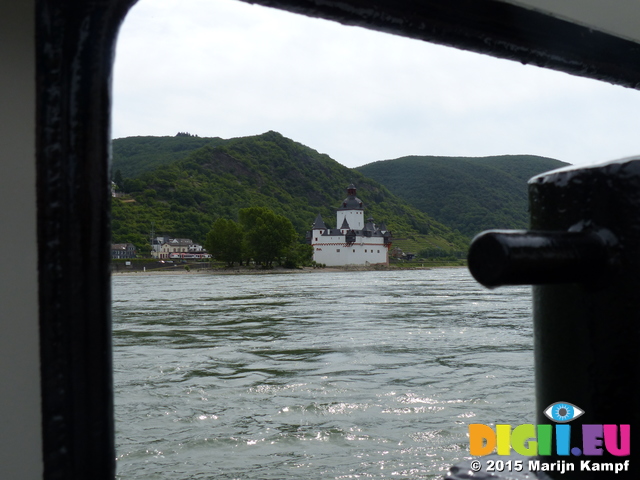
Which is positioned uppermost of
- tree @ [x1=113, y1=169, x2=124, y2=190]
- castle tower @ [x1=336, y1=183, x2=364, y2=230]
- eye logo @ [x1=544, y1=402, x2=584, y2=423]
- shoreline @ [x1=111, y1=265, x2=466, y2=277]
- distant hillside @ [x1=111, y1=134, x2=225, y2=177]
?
distant hillside @ [x1=111, y1=134, x2=225, y2=177]

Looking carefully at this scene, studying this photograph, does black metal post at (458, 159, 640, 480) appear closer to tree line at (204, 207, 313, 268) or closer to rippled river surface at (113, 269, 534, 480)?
rippled river surface at (113, 269, 534, 480)

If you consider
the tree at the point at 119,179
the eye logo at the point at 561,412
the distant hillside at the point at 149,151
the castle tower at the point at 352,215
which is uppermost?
the distant hillside at the point at 149,151

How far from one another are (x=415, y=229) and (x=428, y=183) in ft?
30.0

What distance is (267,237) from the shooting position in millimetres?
64375

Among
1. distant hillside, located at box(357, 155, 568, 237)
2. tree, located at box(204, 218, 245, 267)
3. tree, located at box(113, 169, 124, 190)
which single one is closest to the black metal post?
distant hillside, located at box(357, 155, 568, 237)

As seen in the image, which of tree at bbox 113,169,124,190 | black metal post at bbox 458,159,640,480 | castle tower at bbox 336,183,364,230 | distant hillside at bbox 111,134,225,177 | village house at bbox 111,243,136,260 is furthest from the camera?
distant hillside at bbox 111,134,225,177

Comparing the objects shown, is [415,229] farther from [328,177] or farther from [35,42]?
[35,42]

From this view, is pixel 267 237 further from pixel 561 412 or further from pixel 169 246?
pixel 561 412

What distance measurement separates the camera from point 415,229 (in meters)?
88.6

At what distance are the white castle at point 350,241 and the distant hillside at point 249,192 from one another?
10380 millimetres

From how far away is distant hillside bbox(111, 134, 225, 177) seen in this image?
8088 cm

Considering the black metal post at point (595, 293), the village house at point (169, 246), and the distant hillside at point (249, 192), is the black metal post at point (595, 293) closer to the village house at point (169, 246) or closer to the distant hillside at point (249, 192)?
the distant hillside at point (249, 192)

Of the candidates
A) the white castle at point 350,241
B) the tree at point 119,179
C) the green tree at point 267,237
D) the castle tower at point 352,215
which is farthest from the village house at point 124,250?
the castle tower at point 352,215

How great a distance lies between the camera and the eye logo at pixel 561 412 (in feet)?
1.40
